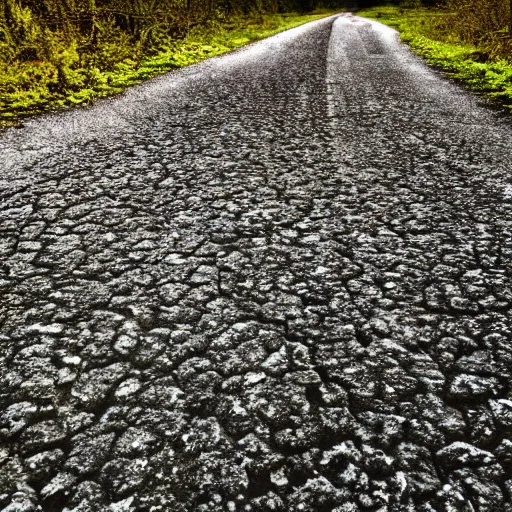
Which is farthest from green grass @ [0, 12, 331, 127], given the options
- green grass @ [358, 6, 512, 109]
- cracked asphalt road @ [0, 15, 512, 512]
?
green grass @ [358, 6, 512, 109]

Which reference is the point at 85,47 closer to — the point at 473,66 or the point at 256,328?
the point at 473,66

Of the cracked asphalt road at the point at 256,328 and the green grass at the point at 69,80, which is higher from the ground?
the green grass at the point at 69,80

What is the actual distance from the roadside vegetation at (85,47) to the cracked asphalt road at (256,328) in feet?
8.92

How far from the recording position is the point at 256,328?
2082mm

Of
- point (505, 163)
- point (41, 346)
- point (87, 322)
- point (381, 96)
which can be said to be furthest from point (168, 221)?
point (381, 96)

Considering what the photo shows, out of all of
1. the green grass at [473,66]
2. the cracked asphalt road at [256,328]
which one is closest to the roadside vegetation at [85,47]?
the cracked asphalt road at [256,328]

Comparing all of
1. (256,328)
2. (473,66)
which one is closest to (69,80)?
(256,328)

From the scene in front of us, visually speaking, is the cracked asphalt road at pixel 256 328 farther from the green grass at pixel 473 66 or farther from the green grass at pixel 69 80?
the green grass at pixel 473 66

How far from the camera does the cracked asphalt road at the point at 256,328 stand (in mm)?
1432

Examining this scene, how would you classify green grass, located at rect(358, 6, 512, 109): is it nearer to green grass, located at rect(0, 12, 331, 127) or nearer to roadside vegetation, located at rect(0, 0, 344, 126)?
roadside vegetation, located at rect(0, 0, 344, 126)

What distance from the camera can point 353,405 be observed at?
168 centimetres

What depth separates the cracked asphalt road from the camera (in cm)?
143

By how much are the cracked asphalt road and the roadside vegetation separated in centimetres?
272

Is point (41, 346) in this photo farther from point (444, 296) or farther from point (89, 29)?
point (89, 29)
